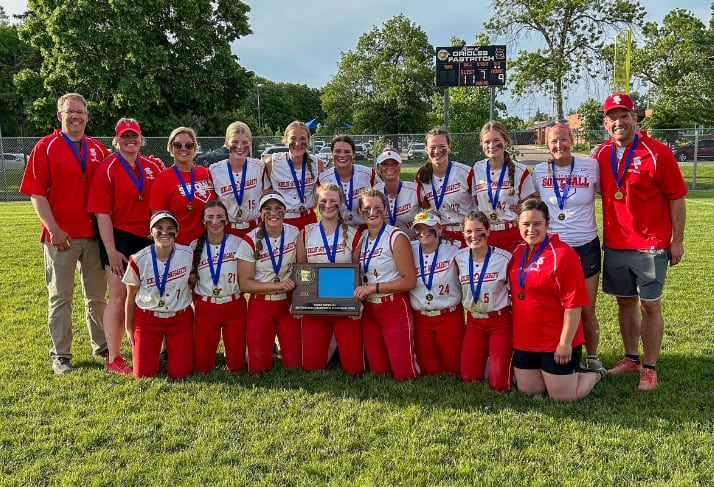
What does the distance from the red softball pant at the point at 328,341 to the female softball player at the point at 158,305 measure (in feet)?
3.49

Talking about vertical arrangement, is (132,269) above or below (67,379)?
above

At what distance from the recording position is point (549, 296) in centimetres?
414

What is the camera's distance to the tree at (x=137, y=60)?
81.7 ft

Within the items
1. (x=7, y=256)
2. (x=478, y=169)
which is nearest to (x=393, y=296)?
(x=478, y=169)

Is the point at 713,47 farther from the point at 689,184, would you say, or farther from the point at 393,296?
the point at 393,296

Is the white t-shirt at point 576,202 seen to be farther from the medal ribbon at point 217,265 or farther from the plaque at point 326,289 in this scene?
the medal ribbon at point 217,265

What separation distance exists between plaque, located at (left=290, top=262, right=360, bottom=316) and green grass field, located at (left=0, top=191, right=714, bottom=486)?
0.62 metres

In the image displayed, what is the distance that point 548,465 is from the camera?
3.31 metres

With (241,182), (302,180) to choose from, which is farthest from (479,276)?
(241,182)

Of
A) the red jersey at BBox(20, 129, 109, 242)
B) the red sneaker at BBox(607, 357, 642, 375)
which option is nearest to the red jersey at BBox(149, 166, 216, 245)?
the red jersey at BBox(20, 129, 109, 242)

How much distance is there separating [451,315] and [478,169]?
138 cm

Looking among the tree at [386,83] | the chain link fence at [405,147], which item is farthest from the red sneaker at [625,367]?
the tree at [386,83]

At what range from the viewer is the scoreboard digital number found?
19.2 metres

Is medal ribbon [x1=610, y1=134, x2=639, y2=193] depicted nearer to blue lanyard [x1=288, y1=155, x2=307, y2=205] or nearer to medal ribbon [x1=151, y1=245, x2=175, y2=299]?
blue lanyard [x1=288, y1=155, x2=307, y2=205]
